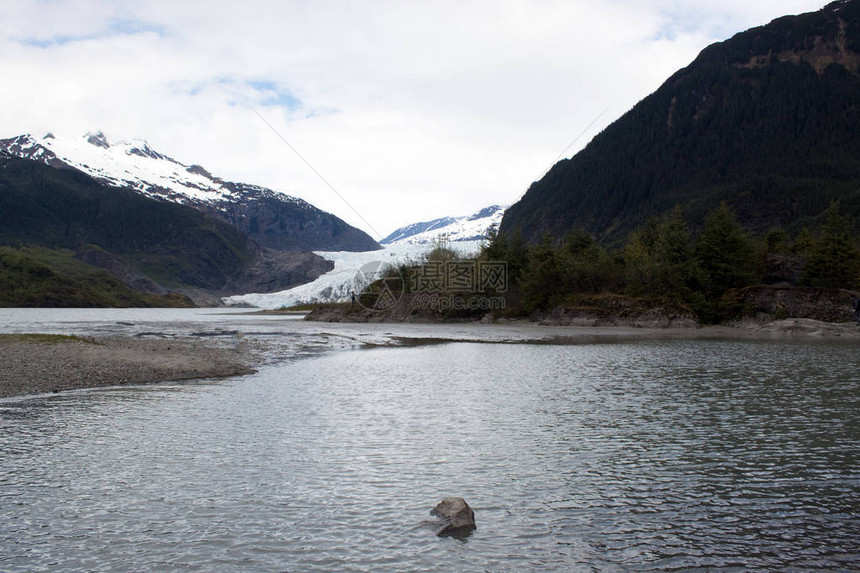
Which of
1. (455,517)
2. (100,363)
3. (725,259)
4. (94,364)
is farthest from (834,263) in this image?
(455,517)

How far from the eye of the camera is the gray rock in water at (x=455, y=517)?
8953mm

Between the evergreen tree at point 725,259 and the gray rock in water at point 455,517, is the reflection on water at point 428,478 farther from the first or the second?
the evergreen tree at point 725,259

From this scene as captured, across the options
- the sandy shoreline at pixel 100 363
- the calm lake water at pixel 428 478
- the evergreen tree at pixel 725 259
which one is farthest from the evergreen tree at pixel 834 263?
the sandy shoreline at pixel 100 363

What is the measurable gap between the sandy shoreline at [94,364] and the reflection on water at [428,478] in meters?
2.40

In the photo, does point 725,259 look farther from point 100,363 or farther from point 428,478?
point 428,478

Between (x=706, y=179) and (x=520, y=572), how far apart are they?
204641 millimetres

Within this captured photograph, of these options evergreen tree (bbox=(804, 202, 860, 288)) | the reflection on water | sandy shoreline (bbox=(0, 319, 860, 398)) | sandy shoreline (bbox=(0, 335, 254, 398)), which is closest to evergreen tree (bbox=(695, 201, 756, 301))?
evergreen tree (bbox=(804, 202, 860, 288))

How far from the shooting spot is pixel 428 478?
11656 mm

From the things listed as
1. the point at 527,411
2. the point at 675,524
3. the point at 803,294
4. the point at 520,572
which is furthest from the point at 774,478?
the point at 803,294

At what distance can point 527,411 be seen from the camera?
18.5m

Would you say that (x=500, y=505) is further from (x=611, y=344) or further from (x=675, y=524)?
(x=611, y=344)

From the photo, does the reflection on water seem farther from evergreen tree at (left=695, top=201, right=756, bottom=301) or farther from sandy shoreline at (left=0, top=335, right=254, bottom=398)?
evergreen tree at (left=695, top=201, right=756, bottom=301)

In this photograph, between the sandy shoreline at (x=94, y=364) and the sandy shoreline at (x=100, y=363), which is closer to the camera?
the sandy shoreline at (x=94, y=364)

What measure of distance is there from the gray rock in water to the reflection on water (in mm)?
284
